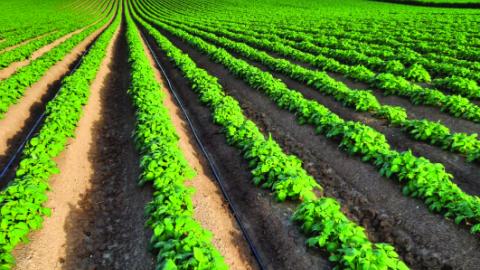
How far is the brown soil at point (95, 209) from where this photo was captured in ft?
21.1

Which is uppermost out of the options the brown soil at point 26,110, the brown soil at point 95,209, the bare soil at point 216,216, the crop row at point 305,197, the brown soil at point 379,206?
the crop row at point 305,197

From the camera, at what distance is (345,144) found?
9.46 meters

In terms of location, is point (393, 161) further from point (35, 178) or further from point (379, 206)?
point (35, 178)

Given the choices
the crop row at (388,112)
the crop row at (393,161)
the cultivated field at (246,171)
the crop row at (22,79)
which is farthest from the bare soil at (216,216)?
the crop row at (22,79)

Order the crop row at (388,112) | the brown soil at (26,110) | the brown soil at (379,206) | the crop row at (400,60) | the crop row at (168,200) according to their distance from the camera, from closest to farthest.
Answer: the crop row at (168,200)
the brown soil at (379,206)
the crop row at (388,112)
the brown soil at (26,110)
the crop row at (400,60)

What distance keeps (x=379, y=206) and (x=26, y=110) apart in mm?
14062

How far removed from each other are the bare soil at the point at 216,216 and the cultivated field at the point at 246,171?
33 millimetres

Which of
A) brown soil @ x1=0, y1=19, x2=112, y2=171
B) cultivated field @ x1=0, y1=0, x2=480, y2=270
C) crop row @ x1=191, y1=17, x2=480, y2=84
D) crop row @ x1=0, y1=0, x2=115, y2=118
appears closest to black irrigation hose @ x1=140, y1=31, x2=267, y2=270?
cultivated field @ x1=0, y1=0, x2=480, y2=270

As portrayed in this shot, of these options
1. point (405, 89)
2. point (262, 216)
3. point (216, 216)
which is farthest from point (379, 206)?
point (405, 89)

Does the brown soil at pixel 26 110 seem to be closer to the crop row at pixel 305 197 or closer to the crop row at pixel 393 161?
the crop row at pixel 305 197

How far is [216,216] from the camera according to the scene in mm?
7383

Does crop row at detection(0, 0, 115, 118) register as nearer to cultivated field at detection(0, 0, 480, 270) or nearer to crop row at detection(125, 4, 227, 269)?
cultivated field at detection(0, 0, 480, 270)

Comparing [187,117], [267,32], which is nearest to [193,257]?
[187,117]

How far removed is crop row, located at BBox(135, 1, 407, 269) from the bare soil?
3.75ft
